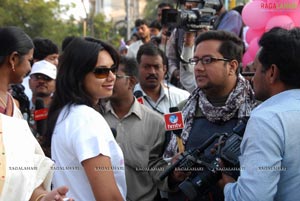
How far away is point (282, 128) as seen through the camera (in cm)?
219

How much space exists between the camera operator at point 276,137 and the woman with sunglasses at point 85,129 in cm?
63

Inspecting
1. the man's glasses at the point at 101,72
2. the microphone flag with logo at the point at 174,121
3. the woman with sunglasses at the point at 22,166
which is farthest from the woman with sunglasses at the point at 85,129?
the microphone flag with logo at the point at 174,121

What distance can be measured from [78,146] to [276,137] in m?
0.96

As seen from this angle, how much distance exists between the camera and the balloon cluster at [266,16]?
475 cm

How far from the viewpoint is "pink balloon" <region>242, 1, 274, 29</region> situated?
5068 millimetres

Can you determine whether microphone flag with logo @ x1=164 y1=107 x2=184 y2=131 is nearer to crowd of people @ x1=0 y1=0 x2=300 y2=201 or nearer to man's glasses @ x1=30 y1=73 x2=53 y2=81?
crowd of people @ x1=0 y1=0 x2=300 y2=201

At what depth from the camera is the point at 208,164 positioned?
8.61 feet

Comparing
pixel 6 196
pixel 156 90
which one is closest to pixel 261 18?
pixel 156 90

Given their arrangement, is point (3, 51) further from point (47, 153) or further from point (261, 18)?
point (261, 18)

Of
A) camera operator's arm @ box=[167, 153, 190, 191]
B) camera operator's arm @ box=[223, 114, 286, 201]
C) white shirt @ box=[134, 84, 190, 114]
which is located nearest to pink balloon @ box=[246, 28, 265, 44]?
white shirt @ box=[134, 84, 190, 114]

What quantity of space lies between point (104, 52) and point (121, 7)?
52.0 m

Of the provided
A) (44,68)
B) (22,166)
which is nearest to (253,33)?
(44,68)

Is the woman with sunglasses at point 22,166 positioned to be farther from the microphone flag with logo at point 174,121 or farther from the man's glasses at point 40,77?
the man's glasses at point 40,77

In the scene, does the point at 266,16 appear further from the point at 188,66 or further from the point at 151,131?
the point at 151,131
